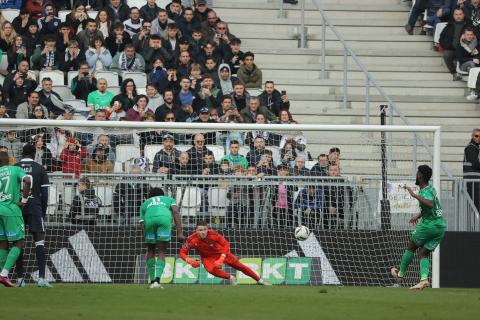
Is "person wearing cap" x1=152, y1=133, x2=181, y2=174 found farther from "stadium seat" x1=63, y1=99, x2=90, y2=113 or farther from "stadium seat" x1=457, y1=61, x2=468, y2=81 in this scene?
"stadium seat" x1=457, y1=61, x2=468, y2=81

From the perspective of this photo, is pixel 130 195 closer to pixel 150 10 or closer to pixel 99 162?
pixel 99 162

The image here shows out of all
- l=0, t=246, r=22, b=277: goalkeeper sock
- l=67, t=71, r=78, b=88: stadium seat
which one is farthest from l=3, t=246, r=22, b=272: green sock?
l=67, t=71, r=78, b=88: stadium seat

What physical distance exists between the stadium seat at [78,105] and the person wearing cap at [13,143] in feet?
8.15

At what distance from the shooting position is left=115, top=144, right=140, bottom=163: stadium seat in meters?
22.9

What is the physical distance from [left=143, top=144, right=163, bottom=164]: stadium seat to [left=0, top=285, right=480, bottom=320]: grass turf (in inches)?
141

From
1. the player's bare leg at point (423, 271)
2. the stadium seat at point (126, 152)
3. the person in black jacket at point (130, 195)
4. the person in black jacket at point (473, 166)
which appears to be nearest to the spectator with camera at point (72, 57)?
the stadium seat at point (126, 152)

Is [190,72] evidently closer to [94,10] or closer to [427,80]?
[94,10]

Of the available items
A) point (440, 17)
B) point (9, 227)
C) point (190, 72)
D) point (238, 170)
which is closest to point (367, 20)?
point (440, 17)

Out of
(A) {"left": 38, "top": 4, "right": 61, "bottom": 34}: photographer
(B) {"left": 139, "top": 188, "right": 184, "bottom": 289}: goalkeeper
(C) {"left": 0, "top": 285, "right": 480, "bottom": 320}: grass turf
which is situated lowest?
(C) {"left": 0, "top": 285, "right": 480, "bottom": 320}: grass turf

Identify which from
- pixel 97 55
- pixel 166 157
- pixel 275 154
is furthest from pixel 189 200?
pixel 97 55

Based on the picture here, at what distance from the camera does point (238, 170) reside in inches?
910

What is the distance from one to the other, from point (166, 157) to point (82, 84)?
3.46 metres

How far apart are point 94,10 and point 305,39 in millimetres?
4732

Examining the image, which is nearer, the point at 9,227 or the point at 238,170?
the point at 9,227
